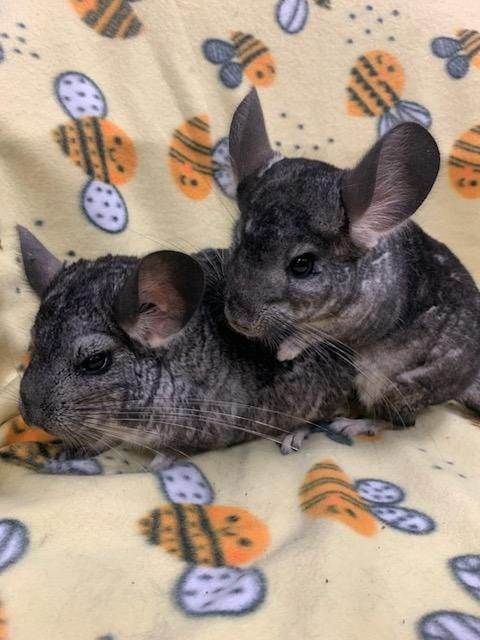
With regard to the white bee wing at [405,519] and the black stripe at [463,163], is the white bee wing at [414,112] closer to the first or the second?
the black stripe at [463,163]

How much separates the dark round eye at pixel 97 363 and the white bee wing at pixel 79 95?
3.66 ft

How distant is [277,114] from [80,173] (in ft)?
3.28

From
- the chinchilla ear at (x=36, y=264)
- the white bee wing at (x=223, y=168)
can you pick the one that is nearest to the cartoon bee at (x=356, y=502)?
the chinchilla ear at (x=36, y=264)

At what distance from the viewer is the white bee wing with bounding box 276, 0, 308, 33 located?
9.57 ft

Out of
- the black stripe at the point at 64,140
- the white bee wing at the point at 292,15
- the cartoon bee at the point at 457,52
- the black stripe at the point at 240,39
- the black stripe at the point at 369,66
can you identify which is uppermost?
the cartoon bee at the point at 457,52

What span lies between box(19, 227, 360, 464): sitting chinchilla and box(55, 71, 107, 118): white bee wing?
2.36 feet

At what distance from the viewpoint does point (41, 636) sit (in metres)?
1.32

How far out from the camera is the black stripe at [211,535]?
1567mm

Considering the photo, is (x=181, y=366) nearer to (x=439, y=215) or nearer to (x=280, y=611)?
(x=280, y=611)

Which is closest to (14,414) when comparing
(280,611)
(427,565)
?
(280,611)

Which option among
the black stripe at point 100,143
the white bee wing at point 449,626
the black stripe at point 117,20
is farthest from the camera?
the black stripe at point 117,20

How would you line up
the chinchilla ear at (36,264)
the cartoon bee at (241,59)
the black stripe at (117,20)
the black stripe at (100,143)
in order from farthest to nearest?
the cartoon bee at (241,59), the black stripe at (117,20), the black stripe at (100,143), the chinchilla ear at (36,264)

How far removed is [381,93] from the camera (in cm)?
303

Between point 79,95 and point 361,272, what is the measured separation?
1318mm
